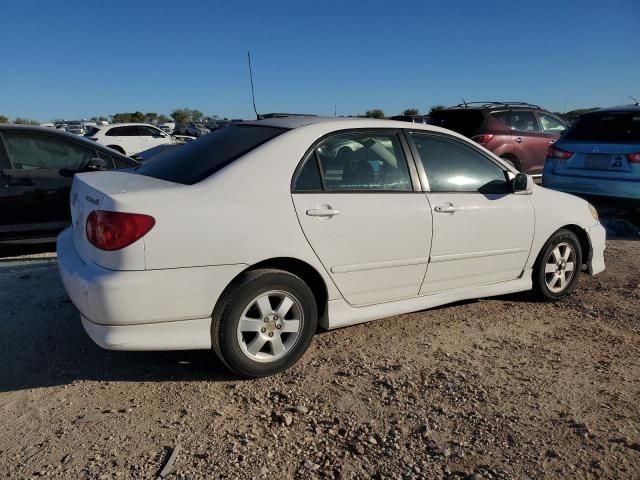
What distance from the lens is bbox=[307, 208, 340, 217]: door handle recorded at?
10.8 ft

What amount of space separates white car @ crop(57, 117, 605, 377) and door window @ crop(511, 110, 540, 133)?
7.06 metres

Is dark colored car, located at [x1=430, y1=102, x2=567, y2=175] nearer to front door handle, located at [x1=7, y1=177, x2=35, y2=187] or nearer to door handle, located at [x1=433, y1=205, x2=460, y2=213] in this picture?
door handle, located at [x1=433, y1=205, x2=460, y2=213]

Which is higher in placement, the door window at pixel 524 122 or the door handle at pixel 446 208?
the door window at pixel 524 122

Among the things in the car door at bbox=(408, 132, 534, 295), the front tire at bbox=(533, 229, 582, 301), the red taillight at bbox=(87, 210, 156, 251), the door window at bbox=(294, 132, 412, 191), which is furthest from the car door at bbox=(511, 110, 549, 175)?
the red taillight at bbox=(87, 210, 156, 251)

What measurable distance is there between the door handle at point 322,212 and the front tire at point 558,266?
7.08ft

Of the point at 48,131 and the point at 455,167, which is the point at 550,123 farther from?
Answer: the point at 48,131

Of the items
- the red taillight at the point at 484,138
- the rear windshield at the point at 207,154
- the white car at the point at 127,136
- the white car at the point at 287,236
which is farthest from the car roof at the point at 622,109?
the white car at the point at 127,136

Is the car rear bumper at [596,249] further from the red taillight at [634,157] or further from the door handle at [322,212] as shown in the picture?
the door handle at [322,212]

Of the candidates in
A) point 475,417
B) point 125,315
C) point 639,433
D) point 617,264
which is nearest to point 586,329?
point 639,433

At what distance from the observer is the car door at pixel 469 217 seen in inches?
153

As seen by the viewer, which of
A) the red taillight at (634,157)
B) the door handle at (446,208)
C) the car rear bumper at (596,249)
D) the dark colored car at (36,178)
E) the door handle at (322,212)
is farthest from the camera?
the red taillight at (634,157)

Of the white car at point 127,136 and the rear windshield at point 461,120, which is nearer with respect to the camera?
the rear windshield at point 461,120

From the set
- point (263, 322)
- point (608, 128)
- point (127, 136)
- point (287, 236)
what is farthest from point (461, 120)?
point (127, 136)

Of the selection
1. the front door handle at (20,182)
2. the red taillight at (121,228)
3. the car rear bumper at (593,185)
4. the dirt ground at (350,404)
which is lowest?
the dirt ground at (350,404)
